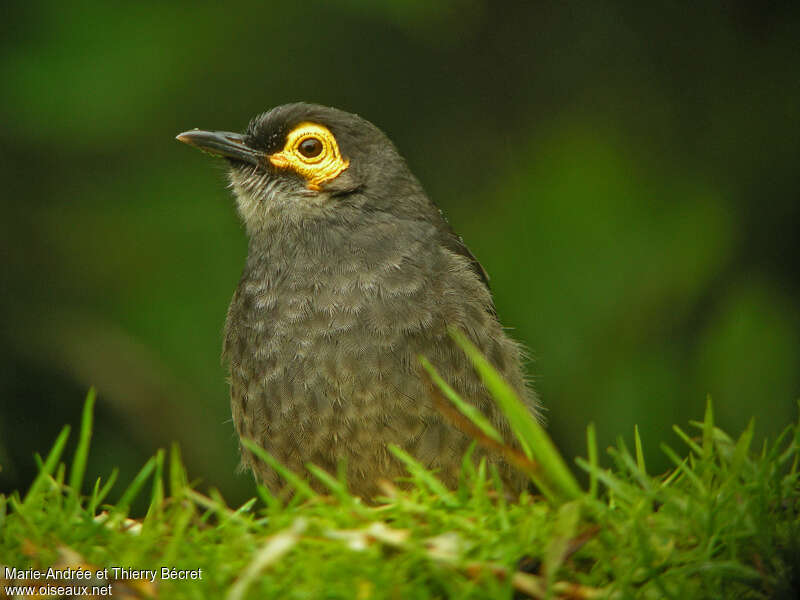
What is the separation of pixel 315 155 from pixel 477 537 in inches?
94.2

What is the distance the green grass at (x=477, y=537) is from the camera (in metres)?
1.56

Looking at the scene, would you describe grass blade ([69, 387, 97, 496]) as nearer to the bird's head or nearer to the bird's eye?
the bird's head

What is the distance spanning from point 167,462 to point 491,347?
7.17ft

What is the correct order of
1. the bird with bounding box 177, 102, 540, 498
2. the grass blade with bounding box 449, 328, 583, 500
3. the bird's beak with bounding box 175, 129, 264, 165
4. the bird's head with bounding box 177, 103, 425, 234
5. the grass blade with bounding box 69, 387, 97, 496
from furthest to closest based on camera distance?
the bird's beak with bounding box 175, 129, 264, 165 → the bird's head with bounding box 177, 103, 425, 234 → the bird with bounding box 177, 102, 540, 498 → the grass blade with bounding box 69, 387, 97, 496 → the grass blade with bounding box 449, 328, 583, 500

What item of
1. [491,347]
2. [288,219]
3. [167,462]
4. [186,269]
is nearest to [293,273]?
[288,219]

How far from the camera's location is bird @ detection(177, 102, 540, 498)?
3.29 meters

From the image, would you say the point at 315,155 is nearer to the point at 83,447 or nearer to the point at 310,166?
the point at 310,166

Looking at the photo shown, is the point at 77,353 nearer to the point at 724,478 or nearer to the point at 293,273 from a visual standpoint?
the point at 293,273

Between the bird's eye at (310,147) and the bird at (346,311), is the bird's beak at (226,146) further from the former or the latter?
the bird's eye at (310,147)

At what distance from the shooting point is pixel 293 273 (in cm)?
353

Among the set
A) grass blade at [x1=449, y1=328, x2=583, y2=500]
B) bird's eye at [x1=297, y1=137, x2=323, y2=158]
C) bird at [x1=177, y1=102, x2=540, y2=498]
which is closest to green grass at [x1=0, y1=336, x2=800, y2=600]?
grass blade at [x1=449, y1=328, x2=583, y2=500]

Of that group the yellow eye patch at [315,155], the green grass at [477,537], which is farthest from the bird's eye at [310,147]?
the green grass at [477,537]

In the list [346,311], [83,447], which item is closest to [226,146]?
[346,311]

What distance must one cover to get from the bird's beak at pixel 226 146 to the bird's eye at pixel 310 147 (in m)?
0.20
